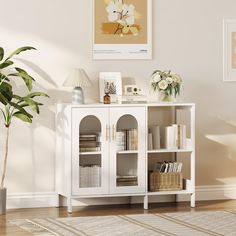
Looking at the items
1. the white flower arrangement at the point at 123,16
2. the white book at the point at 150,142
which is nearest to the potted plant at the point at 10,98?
the white flower arrangement at the point at 123,16

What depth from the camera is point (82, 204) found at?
Result: 6.45 m

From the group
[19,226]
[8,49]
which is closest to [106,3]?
[8,49]

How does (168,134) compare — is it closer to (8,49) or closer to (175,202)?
(175,202)

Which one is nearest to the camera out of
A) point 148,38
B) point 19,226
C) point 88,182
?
point 19,226

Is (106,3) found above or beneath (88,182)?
above

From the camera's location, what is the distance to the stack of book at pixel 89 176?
6078mm

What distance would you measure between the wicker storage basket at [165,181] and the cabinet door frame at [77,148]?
43 centimetres

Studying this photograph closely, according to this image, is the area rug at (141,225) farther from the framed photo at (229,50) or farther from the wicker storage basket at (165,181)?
the framed photo at (229,50)

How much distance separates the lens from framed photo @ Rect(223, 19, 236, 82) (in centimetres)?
667

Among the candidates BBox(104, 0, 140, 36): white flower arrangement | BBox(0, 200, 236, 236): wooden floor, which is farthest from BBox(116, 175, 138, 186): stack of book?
BBox(104, 0, 140, 36): white flower arrangement

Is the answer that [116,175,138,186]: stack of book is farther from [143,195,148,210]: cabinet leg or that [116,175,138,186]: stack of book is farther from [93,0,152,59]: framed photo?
[93,0,152,59]: framed photo

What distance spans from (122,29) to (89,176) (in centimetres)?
136

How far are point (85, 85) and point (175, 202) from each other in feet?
4.63

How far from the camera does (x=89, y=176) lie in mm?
6098
